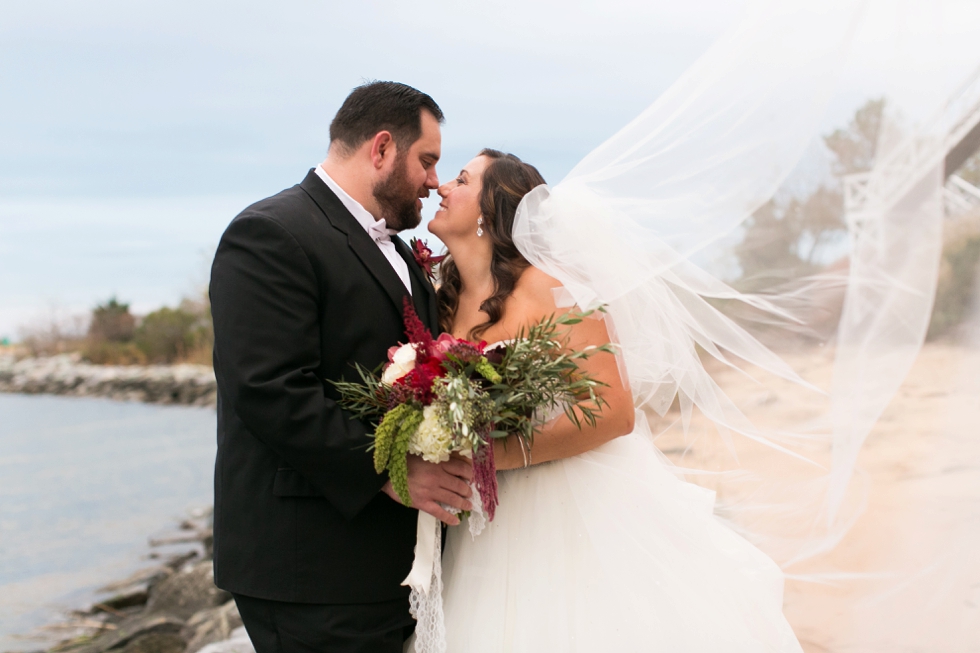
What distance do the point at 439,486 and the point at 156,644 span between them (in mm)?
5443

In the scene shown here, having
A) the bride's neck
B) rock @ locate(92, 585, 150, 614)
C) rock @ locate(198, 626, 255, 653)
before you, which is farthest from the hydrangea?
rock @ locate(92, 585, 150, 614)

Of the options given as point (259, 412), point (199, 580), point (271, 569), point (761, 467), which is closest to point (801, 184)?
point (761, 467)

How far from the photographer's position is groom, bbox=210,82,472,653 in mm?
2457

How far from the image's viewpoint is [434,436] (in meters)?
2.33

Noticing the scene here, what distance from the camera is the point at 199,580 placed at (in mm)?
8617

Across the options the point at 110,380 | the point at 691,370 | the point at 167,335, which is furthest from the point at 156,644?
the point at 167,335

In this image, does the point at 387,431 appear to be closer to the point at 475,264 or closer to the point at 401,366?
the point at 401,366

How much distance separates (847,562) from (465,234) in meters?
2.02

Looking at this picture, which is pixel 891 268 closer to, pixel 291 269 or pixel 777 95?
pixel 777 95

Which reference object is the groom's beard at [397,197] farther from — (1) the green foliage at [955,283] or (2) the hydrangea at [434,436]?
(1) the green foliage at [955,283]

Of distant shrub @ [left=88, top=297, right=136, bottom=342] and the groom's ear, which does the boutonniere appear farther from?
distant shrub @ [left=88, top=297, right=136, bottom=342]

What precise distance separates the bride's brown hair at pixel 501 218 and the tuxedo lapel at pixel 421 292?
0.18m

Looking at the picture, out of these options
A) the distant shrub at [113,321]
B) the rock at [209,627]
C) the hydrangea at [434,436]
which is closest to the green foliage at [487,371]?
the hydrangea at [434,436]

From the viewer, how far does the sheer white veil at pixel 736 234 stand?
2404 mm
